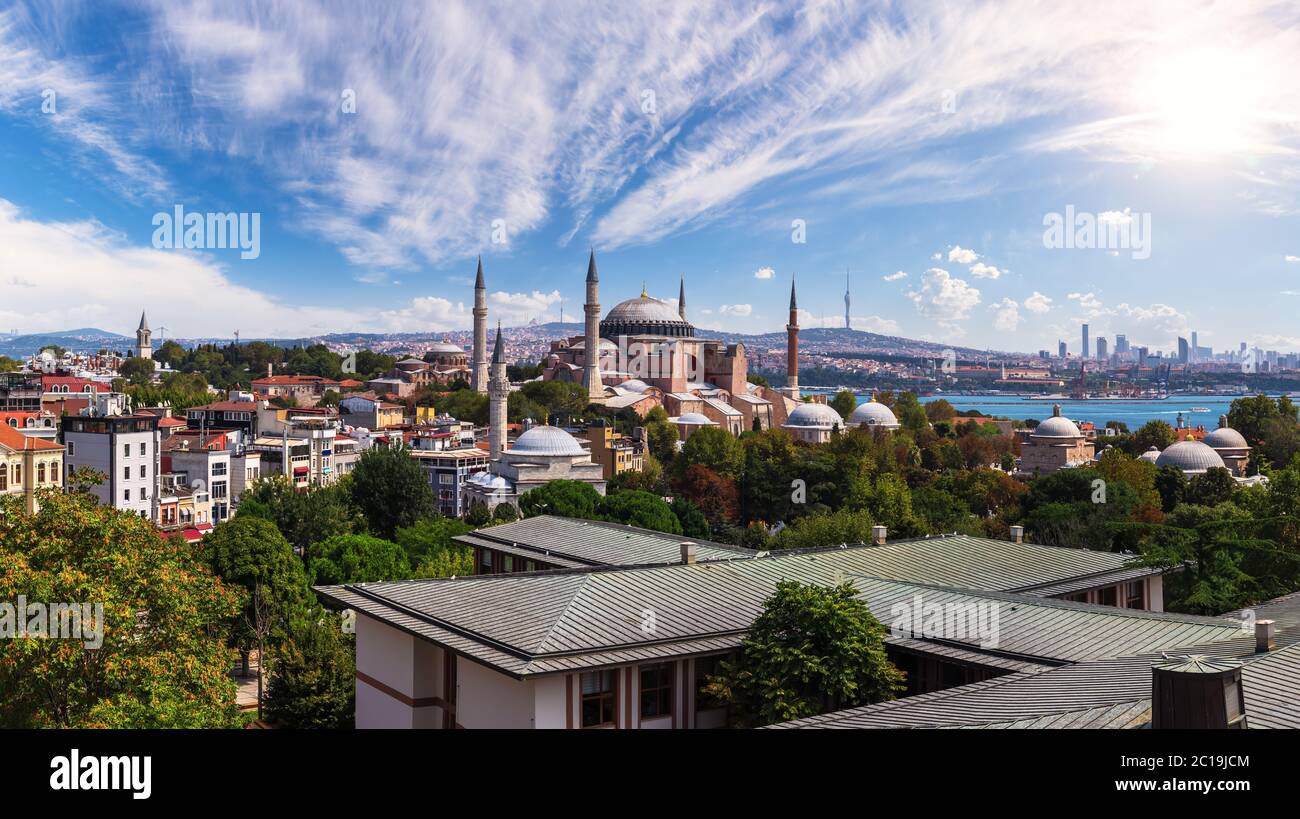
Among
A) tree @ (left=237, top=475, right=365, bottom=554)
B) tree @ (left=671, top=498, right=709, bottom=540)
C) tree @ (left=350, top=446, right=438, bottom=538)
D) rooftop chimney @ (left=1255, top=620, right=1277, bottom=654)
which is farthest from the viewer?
tree @ (left=350, top=446, right=438, bottom=538)

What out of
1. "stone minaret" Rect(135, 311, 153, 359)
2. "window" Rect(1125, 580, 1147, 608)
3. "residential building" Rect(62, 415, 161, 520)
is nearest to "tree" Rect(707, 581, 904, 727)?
"window" Rect(1125, 580, 1147, 608)

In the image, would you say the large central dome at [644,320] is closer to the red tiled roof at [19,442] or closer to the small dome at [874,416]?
the small dome at [874,416]

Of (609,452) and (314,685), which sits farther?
(609,452)

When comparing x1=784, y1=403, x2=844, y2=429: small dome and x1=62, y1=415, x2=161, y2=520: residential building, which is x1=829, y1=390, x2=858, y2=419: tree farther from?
x1=62, y1=415, x2=161, y2=520: residential building

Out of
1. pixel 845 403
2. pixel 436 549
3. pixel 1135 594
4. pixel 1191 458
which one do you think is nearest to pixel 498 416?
pixel 436 549

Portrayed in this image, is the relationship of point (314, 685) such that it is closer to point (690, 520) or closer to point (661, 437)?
point (690, 520)

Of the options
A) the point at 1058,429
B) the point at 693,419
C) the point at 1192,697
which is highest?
the point at 693,419
